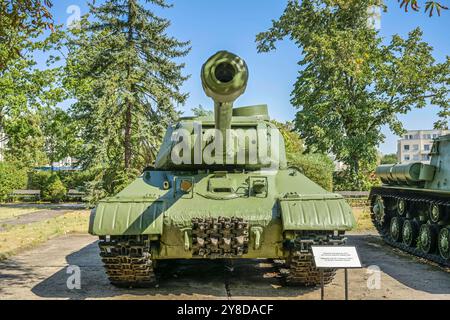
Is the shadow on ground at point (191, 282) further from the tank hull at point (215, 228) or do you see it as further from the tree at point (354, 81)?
the tree at point (354, 81)

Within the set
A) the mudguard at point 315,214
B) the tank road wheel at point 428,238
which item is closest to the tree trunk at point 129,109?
the tank road wheel at point 428,238

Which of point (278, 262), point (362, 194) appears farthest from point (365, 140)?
point (278, 262)

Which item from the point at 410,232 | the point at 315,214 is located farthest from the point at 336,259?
the point at 410,232

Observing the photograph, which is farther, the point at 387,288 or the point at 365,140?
the point at 365,140

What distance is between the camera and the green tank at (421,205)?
32.8ft

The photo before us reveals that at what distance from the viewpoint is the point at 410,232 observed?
38.3ft

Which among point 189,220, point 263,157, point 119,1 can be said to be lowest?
point 189,220

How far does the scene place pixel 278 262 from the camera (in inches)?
372

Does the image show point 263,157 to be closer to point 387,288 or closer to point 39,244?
point 387,288

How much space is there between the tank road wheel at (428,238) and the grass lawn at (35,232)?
8.43 metres

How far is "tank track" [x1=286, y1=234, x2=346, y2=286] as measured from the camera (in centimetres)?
678
